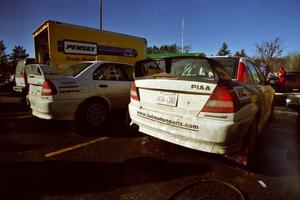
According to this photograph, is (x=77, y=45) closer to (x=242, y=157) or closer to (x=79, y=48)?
(x=79, y=48)

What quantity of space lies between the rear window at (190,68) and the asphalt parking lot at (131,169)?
1.35 metres

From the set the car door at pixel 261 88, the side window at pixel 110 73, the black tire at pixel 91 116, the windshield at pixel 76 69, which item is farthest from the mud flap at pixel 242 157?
the windshield at pixel 76 69

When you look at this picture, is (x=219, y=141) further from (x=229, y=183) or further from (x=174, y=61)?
(x=174, y=61)

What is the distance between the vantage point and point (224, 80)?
2.51 m

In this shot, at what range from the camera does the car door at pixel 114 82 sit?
4.61 metres

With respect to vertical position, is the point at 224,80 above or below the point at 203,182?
above

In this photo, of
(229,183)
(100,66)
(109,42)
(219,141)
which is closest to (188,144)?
(219,141)

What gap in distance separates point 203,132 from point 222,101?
442 mm

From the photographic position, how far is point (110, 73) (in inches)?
194

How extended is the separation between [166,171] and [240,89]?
4.94ft

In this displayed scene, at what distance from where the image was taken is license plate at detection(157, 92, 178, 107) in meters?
2.71

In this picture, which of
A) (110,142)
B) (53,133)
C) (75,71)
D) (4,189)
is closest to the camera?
(4,189)

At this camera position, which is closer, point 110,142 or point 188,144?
point 188,144

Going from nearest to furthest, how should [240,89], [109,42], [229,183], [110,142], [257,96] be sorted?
[229,183] < [240,89] < [257,96] < [110,142] < [109,42]
